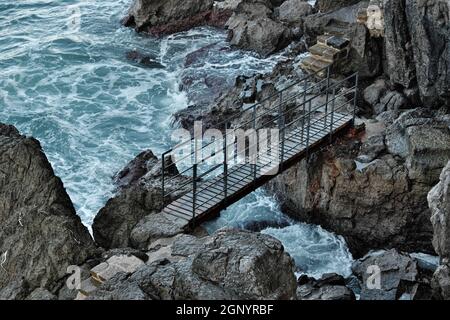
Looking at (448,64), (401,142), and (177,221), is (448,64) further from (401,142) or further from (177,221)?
(177,221)

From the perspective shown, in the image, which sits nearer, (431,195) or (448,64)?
(431,195)

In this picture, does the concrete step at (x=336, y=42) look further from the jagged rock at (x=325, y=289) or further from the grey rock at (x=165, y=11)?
the grey rock at (x=165, y=11)

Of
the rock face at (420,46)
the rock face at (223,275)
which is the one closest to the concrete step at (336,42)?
the rock face at (420,46)

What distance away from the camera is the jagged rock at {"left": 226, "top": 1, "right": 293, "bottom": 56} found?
92.3 ft

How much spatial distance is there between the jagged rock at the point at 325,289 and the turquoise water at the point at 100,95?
2061 millimetres

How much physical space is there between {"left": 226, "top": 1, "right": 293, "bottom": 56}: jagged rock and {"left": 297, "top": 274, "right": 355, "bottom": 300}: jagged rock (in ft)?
48.3

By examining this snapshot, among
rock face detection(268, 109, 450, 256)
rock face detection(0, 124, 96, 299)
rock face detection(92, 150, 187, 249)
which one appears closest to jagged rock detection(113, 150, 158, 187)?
rock face detection(92, 150, 187, 249)

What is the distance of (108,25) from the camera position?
3412 cm

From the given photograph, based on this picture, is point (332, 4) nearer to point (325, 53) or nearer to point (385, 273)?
point (325, 53)

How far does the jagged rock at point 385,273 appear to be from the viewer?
1419 centimetres

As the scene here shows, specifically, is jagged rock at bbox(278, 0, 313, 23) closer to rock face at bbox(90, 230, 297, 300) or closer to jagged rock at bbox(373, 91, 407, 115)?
jagged rock at bbox(373, 91, 407, 115)
